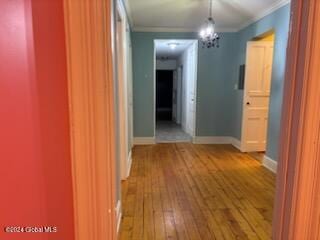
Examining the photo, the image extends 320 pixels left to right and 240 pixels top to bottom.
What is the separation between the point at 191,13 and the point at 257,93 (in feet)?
6.33

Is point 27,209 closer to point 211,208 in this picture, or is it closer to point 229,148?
point 211,208

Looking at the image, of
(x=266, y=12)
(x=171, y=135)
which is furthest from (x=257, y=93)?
(x=171, y=135)

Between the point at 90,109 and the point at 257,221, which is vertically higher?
the point at 90,109

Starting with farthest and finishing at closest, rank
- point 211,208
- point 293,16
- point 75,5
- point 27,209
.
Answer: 1. point 211,208
2. point 293,16
3. point 27,209
4. point 75,5

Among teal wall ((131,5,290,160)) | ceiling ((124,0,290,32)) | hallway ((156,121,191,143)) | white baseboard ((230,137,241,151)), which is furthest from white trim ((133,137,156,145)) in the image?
ceiling ((124,0,290,32))

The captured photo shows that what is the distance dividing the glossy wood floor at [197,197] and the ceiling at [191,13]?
2.52m

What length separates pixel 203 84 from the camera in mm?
5016

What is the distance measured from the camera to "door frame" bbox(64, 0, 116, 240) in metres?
0.76

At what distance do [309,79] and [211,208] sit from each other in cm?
187

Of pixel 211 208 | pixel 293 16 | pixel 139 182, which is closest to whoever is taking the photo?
pixel 293 16

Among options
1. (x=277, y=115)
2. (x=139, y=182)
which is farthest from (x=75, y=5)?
(x=277, y=115)

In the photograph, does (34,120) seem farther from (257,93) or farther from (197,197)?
(257,93)

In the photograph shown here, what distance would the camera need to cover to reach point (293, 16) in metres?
0.98

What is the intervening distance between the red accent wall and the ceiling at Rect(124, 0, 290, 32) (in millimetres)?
2815
